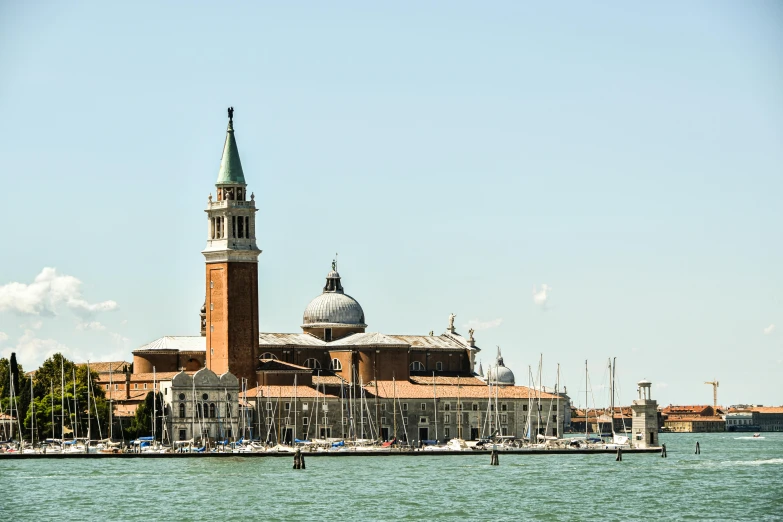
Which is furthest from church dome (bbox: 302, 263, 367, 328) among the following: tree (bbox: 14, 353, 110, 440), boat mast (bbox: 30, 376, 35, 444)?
boat mast (bbox: 30, 376, 35, 444)

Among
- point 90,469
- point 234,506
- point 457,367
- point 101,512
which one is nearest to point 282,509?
point 234,506

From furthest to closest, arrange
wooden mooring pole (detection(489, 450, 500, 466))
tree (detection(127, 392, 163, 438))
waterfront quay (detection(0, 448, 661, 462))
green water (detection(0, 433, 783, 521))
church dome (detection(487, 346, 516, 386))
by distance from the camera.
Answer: church dome (detection(487, 346, 516, 386)) < tree (detection(127, 392, 163, 438)) < waterfront quay (detection(0, 448, 661, 462)) < wooden mooring pole (detection(489, 450, 500, 466)) < green water (detection(0, 433, 783, 521))

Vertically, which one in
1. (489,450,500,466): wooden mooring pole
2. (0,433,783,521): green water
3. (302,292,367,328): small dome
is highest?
(302,292,367,328): small dome

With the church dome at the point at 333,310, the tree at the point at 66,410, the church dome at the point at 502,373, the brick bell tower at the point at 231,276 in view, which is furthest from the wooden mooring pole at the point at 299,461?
the church dome at the point at 502,373

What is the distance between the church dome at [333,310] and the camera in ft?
373

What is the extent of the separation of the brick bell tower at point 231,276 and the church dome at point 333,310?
11.2m

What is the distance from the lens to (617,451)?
91438mm

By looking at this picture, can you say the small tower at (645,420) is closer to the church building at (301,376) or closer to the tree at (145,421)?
the church building at (301,376)

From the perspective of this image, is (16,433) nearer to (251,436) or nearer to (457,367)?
(251,436)

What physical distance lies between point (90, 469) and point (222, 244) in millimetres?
24620

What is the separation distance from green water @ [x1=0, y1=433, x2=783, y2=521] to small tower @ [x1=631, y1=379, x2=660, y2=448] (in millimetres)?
5293

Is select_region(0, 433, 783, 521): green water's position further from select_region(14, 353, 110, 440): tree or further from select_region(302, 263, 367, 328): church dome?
select_region(302, 263, 367, 328): church dome

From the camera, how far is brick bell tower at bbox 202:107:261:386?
102 m

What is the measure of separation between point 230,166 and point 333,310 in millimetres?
15017
